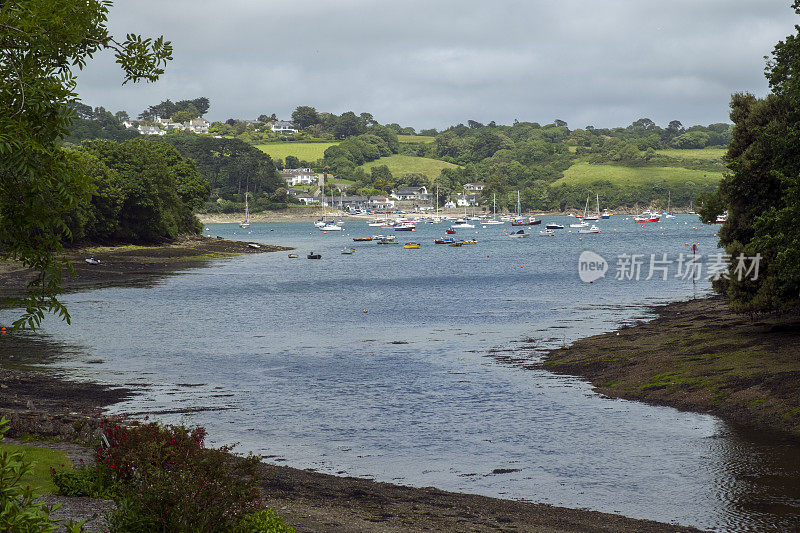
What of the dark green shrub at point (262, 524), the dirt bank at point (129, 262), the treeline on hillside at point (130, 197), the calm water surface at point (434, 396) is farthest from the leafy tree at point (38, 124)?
the treeline on hillside at point (130, 197)

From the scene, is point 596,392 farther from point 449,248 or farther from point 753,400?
point 449,248

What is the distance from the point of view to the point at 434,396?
121ft

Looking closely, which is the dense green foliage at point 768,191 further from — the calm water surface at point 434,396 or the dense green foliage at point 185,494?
the dense green foliage at point 185,494

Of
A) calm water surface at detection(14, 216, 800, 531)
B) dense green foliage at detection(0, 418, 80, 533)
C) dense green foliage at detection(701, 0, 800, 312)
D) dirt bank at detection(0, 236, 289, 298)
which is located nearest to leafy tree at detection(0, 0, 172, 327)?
→ dense green foliage at detection(0, 418, 80, 533)

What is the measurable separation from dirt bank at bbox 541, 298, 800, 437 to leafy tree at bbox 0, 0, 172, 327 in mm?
25143

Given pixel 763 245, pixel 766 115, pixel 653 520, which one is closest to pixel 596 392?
pixel 763 245

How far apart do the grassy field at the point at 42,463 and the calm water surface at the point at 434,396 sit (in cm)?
828

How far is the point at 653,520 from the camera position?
20.2m

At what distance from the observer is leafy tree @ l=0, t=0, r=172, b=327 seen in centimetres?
1047

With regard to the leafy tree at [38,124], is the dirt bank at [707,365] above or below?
below

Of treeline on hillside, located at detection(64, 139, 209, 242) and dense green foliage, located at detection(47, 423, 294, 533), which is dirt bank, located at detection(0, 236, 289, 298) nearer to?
treeline on hillside, located at detection(64, 139, 209, 242)

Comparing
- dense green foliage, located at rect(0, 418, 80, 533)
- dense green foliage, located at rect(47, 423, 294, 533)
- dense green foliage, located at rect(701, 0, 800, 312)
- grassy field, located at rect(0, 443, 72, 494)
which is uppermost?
dense green foliage, located at rect(701, 0, 800, 312)

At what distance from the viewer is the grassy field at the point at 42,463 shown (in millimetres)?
17328

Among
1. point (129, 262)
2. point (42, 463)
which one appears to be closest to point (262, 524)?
point (42, 463)
